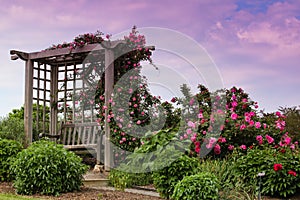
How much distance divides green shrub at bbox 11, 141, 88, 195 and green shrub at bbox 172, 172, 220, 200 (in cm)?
169

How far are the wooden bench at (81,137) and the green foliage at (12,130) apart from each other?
1.76ft

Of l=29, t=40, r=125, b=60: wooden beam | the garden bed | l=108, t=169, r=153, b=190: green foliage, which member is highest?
l=29, t=40, r=125, b=60: wooden beam

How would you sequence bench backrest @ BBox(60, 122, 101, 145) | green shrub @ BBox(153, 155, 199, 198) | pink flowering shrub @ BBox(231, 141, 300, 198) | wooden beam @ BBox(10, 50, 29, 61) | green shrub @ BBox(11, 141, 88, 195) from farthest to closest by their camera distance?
wooden beam @ BBox(10, 50, 29, 61) → bench backrest @ BBox(60, 122, 101, 145) → green shrub @ BBox(11, 141, 88, 195) → pink flowering shrub @ BBox(231, 141, 300, 198) → green shrub @ BBox(153, 155, 199, 198)

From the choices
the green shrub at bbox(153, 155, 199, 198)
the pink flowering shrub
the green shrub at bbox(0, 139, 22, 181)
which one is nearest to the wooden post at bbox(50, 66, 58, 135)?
the green shrub at bbox(0, 139, 22, 181)

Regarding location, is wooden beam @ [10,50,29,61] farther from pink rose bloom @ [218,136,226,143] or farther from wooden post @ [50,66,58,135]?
pink rose bloom @ [218,136,226,143]

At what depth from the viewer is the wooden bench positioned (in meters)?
8.06

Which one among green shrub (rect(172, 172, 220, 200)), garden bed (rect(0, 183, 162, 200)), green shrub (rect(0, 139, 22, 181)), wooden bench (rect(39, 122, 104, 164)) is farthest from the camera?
wooden bench (rect(39, 122, 104, 164))

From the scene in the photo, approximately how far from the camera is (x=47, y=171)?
226 inches

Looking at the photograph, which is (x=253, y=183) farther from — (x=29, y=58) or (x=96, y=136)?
(x=29, y=58)

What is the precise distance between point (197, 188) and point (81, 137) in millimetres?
4345

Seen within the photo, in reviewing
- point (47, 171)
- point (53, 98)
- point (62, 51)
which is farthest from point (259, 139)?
point (53, 98)

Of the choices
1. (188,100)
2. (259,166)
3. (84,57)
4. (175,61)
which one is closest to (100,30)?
(84,57)

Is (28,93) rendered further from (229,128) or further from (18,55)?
(229,128)

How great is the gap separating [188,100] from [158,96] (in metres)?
0.73
